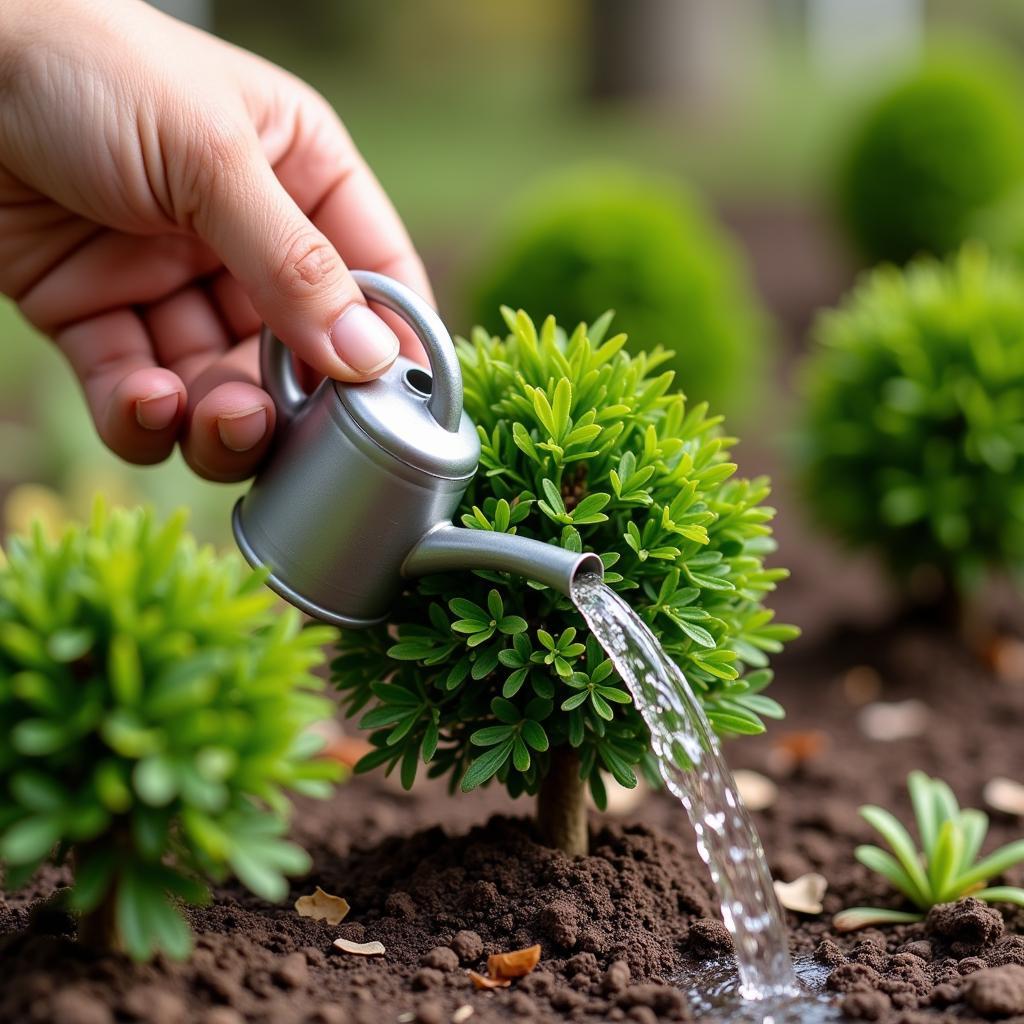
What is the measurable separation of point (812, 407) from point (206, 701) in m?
2.89

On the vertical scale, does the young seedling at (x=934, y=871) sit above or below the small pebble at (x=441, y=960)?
above

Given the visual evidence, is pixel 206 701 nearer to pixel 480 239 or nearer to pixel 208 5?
pixel 480 239

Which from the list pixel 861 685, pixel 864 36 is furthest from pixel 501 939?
pixel 864 36

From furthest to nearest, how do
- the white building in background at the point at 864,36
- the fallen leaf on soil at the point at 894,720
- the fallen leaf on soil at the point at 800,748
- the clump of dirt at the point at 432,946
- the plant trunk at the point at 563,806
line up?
the white building in background at the point at 864,36 < the fallen leaf on soil at the point at 894,720 < the fallen leaf on soil at the point at 800,748 < the plant trunk at the point at 563,806 < the clump of dirt at the point at 432,946

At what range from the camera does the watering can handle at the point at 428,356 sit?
6.55 feet

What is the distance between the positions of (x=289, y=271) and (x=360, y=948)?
3.59ft

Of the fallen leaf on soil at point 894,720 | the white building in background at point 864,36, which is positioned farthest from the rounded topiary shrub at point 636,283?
the white building in background at point 864,36

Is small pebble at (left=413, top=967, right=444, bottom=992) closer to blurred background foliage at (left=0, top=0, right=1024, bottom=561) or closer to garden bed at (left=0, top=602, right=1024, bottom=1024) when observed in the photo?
garden bed at (left=0, top=602, right=1024, bottom=1024)

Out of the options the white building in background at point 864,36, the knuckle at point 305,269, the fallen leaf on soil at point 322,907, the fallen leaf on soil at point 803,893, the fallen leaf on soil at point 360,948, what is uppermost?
the knuckle at point 305,269

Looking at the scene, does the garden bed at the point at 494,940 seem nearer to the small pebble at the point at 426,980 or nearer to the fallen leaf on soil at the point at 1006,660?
the small pebble at the point at 426,980

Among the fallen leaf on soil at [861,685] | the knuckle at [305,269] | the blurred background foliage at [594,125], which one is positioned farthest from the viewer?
the blurred background foliage at [594,125]

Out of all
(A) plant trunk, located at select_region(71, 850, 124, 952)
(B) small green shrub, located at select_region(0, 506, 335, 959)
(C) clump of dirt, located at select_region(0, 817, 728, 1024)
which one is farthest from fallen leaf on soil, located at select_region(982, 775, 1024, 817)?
(A) plant trunk, located at select_region(71, 850, 124, 952)

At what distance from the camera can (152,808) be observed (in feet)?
5.20

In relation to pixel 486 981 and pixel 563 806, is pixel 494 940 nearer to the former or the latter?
pixel 486 981
